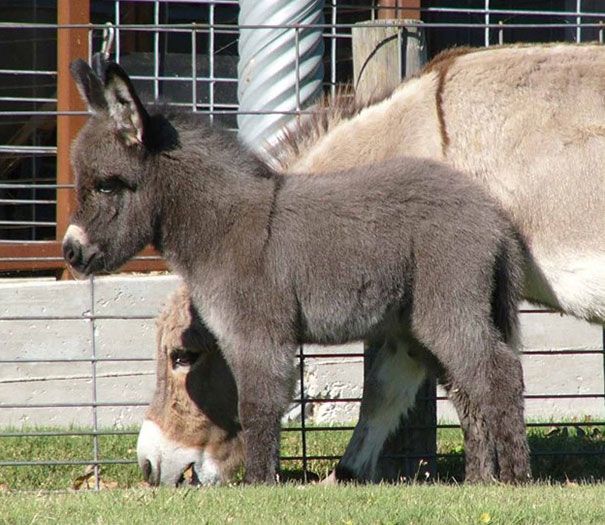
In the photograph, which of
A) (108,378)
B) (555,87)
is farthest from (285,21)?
(108,378)

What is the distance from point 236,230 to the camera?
20.0 ft

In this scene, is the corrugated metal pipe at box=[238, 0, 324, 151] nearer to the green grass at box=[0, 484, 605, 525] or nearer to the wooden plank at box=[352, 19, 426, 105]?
the wooden plank at box=[352, 19, 426, 105]

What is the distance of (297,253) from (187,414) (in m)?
1.29

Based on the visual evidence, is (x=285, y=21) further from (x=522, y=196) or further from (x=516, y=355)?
(x=516, y=355)

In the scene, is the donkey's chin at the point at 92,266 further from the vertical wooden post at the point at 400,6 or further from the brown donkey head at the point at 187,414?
the vertical wooden post at the point at 400,6

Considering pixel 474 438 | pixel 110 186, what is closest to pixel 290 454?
pixel 474 438

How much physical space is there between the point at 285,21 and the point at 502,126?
2249 millimetres

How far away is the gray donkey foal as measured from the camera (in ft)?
19.6

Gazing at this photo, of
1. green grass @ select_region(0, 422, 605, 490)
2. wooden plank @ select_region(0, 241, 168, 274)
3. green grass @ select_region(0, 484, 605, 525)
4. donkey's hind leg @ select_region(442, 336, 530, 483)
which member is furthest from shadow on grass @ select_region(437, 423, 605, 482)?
wooden plank @ select_region(0, 241, 168, 274)

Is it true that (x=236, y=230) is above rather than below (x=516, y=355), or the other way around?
above

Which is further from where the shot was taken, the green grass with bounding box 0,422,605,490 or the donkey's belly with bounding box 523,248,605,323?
the green grass with bounding box 0,422,605,490

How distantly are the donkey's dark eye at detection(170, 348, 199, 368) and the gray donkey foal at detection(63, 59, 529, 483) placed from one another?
28.2 inches

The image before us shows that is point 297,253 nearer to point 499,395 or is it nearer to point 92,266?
point 92,266

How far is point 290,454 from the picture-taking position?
8281 millimetres
